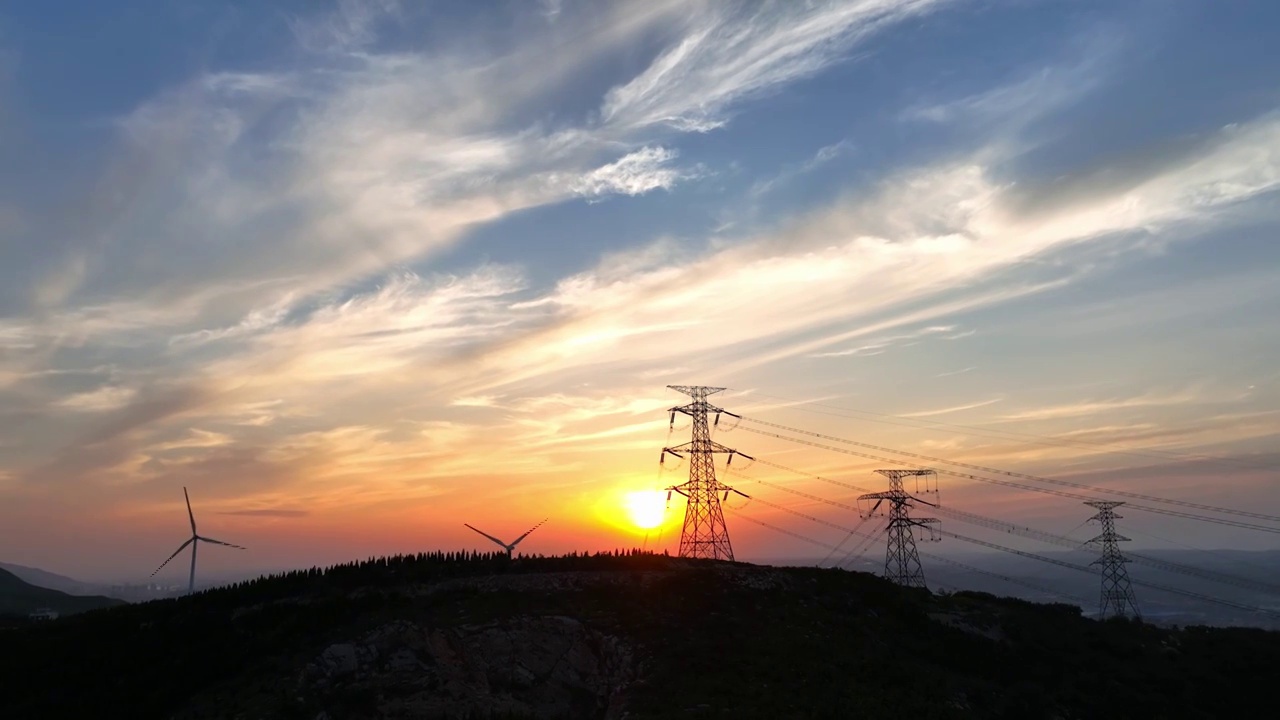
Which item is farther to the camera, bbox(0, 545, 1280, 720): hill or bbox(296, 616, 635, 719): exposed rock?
bbox(0, 545, 1280, 720): hill

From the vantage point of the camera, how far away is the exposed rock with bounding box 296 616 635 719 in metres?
40.2

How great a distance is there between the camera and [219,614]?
51594 millimetres

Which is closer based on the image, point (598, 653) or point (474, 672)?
point (474, 672)

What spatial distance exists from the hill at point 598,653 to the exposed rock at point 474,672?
11 centimetres

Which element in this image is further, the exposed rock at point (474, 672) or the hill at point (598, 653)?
the hill at point (598, 653)

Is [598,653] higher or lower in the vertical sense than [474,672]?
higher

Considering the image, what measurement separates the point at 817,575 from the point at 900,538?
110 ft

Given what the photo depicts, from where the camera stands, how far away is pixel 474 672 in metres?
43.2

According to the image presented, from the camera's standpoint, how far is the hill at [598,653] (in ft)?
135

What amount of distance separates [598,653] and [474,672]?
24.7 feet

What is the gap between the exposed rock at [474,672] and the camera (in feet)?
132

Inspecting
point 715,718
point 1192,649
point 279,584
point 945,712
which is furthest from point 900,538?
point 279,584

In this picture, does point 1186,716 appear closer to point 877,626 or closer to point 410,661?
point 877,626

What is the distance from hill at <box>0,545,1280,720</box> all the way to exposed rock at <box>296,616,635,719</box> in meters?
0.11
